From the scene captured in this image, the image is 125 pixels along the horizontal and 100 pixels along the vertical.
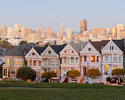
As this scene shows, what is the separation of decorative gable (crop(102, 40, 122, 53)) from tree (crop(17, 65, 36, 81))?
45.5 ft

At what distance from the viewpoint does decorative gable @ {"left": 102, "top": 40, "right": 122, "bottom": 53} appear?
5584 centimetres

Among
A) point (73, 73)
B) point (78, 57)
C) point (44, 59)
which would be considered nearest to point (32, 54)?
point (44, 59)

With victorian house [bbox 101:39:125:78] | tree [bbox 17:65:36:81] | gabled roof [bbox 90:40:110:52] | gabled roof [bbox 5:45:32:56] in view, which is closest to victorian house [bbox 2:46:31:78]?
gabled roof [bbox 5:45:32:56]

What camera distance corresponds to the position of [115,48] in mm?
56031

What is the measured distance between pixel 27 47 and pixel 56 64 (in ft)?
34.6

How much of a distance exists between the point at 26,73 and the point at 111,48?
1603 cm

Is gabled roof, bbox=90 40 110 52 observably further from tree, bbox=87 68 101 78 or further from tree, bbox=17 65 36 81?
tree, bbox=17 65 36 81

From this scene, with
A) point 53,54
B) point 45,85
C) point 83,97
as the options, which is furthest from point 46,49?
point 83,97

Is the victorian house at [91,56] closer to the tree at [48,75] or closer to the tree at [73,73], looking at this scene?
the tree at [73,73]

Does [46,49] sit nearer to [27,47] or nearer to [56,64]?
[56,64]

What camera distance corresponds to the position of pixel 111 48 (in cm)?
5631

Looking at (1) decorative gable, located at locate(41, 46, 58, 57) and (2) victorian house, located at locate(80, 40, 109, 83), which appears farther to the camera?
(1) decorative gable, located at locate(41, 46, 58, 57)

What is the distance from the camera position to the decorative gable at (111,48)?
55844 mm

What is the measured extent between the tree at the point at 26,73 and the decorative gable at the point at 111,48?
45.5 ft
